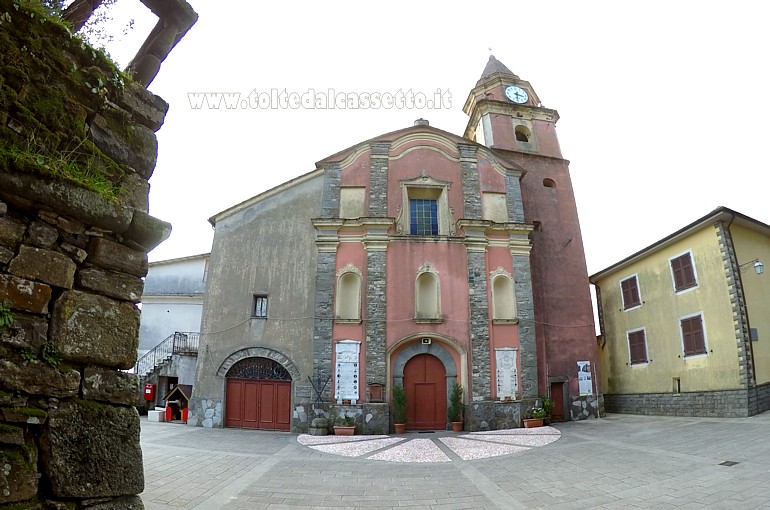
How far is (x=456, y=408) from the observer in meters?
15.3

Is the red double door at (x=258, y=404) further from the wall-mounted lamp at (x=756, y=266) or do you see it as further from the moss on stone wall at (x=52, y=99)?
the wall-mounted lamp at (x=756, y=266)

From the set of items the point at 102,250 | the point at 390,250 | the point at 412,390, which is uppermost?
the point at 390,250

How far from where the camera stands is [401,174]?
60.7 feet

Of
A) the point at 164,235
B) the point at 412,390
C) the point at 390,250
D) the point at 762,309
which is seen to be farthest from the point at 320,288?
the point at 762,309

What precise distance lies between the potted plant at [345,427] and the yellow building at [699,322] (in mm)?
11678

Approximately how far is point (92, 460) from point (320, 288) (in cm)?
1360

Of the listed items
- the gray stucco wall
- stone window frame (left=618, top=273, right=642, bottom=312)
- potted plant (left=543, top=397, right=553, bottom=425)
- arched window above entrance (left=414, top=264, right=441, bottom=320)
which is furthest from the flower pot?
stone window frame (left=618, top=273, right=642, bottom=312)

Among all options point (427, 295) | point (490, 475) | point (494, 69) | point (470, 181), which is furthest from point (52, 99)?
point (494, 69)

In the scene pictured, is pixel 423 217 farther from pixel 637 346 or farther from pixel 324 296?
pixel 637 346

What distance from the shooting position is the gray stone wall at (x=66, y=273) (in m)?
2.48

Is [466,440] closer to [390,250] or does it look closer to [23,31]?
[390,250]

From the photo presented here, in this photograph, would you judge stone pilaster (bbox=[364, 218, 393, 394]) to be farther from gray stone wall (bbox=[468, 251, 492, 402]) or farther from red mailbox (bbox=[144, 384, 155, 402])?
red mailbox (bbox=[144, 384, 155, 402])

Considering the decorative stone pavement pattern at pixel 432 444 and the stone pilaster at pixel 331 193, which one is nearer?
the decorative stone pavement pattern at pixel 432 444

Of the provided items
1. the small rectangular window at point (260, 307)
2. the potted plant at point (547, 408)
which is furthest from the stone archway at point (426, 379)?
the small rectangular window at point (260, 307)
